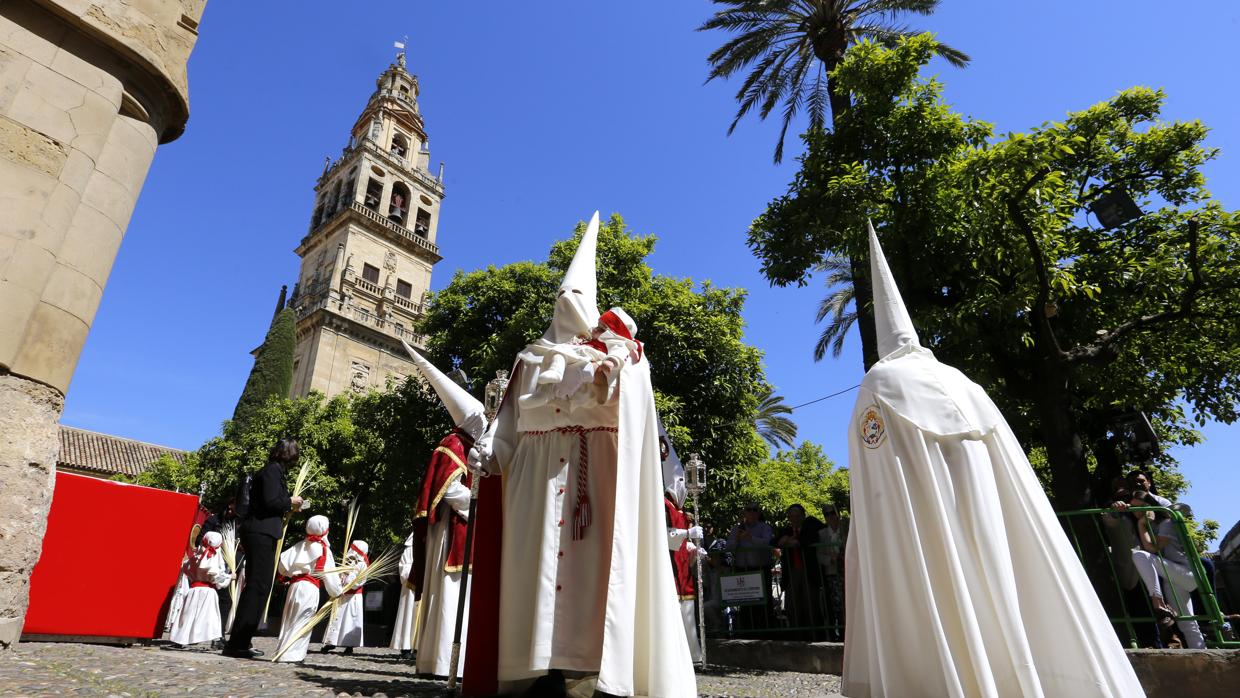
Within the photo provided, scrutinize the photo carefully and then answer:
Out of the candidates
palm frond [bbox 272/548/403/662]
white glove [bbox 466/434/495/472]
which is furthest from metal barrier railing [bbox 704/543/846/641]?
white glove [bbox 466/434/495/472]

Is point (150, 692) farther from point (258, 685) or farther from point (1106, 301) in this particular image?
point (1106, 301)

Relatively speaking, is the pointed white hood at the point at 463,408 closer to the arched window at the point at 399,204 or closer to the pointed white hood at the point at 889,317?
the pointed white hood at the point at 889,317

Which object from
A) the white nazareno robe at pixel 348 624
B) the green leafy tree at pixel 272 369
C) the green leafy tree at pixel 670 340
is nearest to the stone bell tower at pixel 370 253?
the green leafy tree at pixel 272 369

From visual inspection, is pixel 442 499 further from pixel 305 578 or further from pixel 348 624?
pixel 348 624

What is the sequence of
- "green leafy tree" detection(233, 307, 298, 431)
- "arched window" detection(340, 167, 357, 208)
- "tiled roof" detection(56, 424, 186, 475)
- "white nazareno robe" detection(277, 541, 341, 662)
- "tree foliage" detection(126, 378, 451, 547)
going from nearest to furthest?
1. "white nazareno robe" detection(277, 541, 341, 662)
2. "tree foliage" detection(126, 378, 451, 547)
3. "green leafy tree" detection(233, 307, 298, 431)
4. "tiled roof" detection(56, 424, 186, 475)
5. "arched window" detection(340, 167, 357, 208)

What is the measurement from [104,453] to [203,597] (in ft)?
130

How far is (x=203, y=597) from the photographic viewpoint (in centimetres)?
933

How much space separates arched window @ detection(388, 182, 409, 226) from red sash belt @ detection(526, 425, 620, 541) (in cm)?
4402

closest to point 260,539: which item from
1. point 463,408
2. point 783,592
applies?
point 463,408

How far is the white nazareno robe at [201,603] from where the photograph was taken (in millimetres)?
8992

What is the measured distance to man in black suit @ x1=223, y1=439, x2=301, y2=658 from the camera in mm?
6410

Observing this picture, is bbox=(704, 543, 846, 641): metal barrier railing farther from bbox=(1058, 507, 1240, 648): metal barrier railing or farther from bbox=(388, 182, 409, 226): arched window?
bbox=(388, 182, 409, 226): arched window

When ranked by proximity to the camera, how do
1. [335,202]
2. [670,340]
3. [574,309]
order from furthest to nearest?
[335,202] → [670,340] → [574,309]

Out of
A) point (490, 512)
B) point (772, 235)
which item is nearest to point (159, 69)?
point (490, 512)
